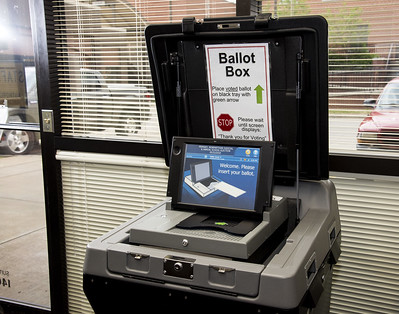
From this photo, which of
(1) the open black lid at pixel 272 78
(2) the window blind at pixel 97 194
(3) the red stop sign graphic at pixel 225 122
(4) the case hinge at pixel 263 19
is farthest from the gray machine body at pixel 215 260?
(2) the window blind at pixel 97 194

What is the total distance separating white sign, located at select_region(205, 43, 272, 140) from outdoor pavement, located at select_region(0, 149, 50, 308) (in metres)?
1.75

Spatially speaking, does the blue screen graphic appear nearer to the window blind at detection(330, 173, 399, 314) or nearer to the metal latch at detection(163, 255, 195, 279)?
the metal latch at detection(163, 255, 195, 279)

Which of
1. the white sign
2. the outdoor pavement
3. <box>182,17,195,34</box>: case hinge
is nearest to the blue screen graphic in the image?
the white sign

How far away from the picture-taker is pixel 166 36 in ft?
5.50

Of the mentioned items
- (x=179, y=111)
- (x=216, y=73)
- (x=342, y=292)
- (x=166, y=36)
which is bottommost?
(x=342, y=292)

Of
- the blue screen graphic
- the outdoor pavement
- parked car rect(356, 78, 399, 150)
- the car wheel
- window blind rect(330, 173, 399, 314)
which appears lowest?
the outdoor pavement

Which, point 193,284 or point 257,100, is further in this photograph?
point 257,100

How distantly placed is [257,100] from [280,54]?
181mm

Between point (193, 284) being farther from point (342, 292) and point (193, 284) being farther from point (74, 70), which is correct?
point (74, 70)

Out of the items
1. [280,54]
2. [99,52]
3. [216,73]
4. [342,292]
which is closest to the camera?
[280,54]

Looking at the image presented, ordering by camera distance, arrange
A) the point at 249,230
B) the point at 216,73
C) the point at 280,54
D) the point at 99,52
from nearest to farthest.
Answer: the point at 249,230 → the point at 280,54 → the point at 216,73 → the point at 99,52

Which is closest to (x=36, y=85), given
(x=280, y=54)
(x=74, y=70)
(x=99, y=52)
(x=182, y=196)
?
(x=74, y=70)

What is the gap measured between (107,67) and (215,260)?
1440 mm

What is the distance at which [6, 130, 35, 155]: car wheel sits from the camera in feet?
13.2
